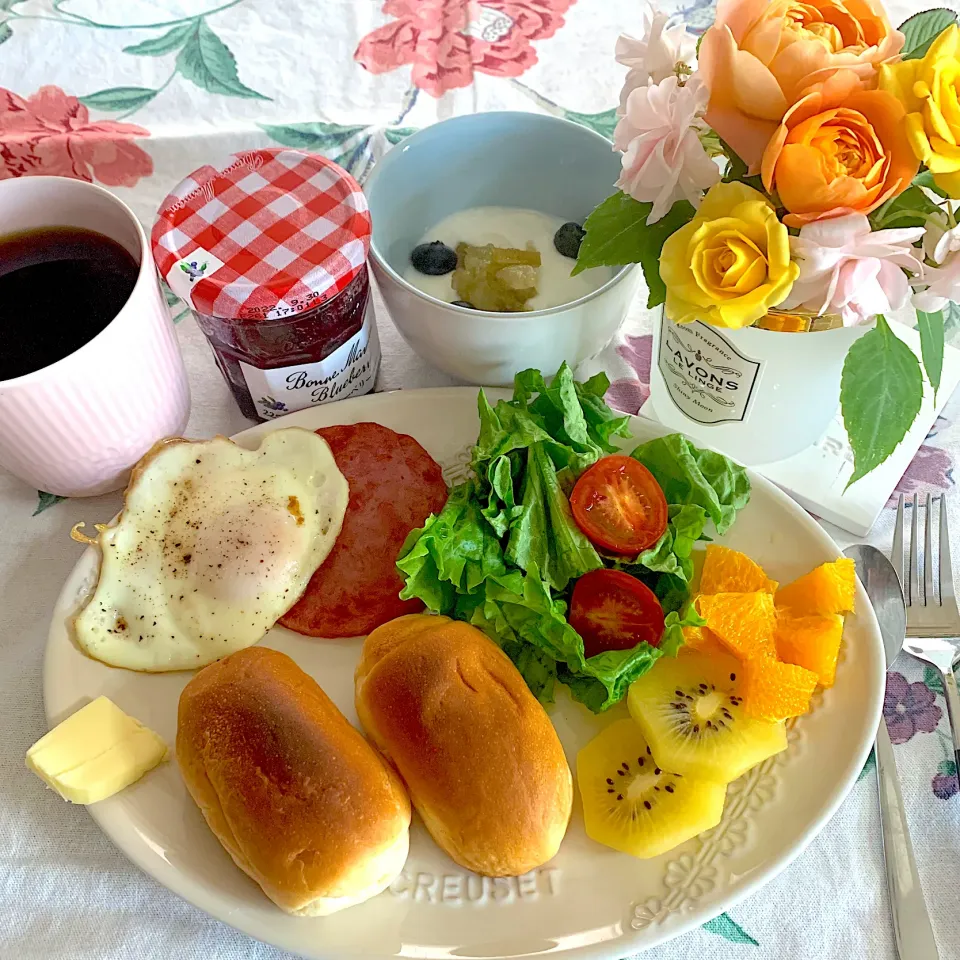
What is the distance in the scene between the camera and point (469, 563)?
107 cm

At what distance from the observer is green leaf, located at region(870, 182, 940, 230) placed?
0.86 meters

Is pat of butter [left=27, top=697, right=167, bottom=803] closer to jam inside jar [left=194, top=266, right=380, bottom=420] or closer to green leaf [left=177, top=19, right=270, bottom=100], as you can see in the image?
jam inside jar [left=194, top=266, right=380, bottom=420]

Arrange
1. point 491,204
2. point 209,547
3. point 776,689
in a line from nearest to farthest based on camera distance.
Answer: point 776,689 < point 209,547 < point 491,204

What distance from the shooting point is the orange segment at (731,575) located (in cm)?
105

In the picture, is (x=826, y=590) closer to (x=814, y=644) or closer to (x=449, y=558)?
(x=814, y=644)

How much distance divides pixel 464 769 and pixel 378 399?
53 centimetres

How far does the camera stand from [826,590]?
1.02 metres

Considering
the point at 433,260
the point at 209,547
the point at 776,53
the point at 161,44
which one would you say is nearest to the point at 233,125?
the point at 161,44

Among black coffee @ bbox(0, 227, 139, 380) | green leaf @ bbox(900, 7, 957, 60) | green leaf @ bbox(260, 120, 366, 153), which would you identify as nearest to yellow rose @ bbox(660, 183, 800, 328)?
green leaf @ bbox(900, 7, 957, 60)

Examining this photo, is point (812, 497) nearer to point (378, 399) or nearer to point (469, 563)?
point (469, 563)

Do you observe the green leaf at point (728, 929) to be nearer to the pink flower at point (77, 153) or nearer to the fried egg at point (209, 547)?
the fried egg at point (209, 547)

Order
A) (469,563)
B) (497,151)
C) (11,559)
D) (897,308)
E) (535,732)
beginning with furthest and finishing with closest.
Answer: (497,151)
(11,559)
(469,563)
(535,732)
(897,308)

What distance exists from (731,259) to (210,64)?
4.14 feet

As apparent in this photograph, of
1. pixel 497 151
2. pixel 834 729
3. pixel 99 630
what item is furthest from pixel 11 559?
pixel 834 729
